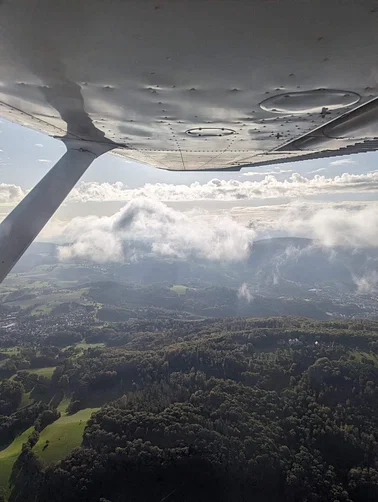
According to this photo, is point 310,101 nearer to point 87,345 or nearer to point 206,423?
point 206,423

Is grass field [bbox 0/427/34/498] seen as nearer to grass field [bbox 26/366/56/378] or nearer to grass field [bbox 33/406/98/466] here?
grass field [bbox 33/406/98/466]

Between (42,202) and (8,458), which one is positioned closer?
(42,202)

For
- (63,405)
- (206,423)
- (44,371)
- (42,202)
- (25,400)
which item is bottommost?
(25,400)

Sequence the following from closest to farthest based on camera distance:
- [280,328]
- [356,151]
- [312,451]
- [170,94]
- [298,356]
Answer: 1. [170,94]
2. [356,151]
3. [312,451]
4. [298,356]
5. [280,328]

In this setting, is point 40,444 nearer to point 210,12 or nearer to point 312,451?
point 312,451

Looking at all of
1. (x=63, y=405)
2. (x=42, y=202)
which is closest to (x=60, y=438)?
(x=63, y=405)

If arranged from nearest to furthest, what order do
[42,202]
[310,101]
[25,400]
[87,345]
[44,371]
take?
[310,101], [42,202], [25,400], [44,371], [87,345]

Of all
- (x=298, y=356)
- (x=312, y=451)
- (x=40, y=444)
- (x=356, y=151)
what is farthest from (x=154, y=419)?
(x=356, y=151)

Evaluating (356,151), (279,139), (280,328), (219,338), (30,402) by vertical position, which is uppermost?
(356,151)
